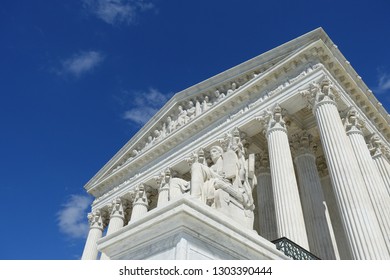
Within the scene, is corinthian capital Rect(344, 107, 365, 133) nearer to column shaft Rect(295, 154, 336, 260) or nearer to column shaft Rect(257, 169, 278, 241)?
column shaft Rect(295, 154, 336, 260)

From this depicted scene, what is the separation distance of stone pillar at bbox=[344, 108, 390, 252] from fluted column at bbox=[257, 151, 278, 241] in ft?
21.1

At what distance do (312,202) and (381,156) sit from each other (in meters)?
5.85

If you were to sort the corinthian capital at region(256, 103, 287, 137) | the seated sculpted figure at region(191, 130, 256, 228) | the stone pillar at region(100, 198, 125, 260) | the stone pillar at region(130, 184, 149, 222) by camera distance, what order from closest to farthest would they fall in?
1. the seated sculpted figure at region(191, 130, 256, 228)
2. the corinthian capital at region(256, 103, 287, 137)
3. the stone pillar at region(130, 184, 149, 222)
4. the stone pillar at region(100, 198, 125, 260)

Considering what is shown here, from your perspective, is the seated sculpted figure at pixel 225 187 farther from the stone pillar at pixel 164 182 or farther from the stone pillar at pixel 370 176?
the stone pillar at pixel 164 182

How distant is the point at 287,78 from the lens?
2200 centimetres

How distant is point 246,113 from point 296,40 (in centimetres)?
564

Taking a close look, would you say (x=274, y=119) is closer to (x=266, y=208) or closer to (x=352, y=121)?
(x=352, y=121)

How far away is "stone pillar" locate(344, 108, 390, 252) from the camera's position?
1617 centimetres

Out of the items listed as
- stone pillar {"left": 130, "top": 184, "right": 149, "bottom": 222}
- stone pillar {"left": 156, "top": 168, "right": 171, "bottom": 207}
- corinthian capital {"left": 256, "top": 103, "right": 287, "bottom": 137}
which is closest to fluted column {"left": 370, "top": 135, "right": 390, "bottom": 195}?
corinthian capital {"left": 256, "top": 103, "right": 287, "bottom": 137}

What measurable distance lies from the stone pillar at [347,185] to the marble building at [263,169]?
49 millimetres

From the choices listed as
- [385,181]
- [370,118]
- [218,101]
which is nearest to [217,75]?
[218,101]

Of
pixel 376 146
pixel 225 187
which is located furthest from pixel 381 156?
pixel 225 187

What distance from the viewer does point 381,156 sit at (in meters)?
21.9
